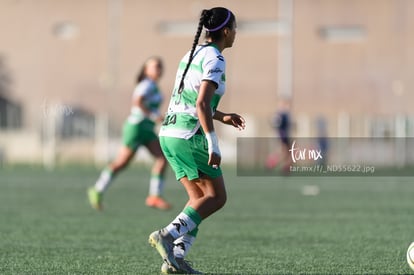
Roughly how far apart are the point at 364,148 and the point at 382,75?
4870 mm

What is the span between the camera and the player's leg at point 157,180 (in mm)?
15641

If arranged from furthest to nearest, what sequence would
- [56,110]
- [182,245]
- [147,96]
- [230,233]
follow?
1. [56,110]
2. [147,96]
3. [230,233]
4. [182,245]

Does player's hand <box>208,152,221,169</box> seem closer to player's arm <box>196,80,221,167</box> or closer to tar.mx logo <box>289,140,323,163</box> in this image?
player's arm <box>196,80,221,167</box>

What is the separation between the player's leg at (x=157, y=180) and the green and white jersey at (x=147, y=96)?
46cm

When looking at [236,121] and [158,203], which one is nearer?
[236,121]

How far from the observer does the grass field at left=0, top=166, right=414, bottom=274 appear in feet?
29.3

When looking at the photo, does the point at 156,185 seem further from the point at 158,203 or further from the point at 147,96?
the point at 147,96

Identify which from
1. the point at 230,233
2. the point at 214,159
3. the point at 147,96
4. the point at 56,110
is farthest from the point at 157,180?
the point at 56,110

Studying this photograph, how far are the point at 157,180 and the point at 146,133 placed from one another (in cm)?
77

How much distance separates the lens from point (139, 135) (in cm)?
1591

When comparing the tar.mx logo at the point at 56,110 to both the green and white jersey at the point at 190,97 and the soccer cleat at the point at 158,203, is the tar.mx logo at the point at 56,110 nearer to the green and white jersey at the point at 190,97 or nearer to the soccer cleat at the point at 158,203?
the soccer cleat at the point at 158,203

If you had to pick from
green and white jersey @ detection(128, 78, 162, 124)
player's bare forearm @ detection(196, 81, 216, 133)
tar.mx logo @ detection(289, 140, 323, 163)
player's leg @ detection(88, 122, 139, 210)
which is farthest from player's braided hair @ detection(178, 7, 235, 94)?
green and white jersey @ detection(128, 78, 162, 124)

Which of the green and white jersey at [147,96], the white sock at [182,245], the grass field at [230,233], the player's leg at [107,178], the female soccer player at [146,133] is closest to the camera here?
the white sock at [182,245]

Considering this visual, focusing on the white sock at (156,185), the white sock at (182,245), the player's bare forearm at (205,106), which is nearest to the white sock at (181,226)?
the white sock at (182,245)
